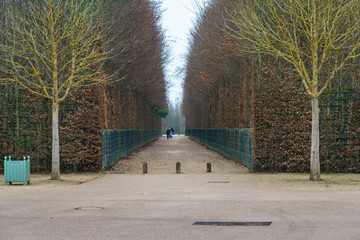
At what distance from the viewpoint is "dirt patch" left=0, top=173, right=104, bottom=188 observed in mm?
17625

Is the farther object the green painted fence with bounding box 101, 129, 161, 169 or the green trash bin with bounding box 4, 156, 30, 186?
the green painted fence with bounding box 101, 129, 161, 169

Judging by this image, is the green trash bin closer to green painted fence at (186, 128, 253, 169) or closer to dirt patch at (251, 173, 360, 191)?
dirt patch at (251, 173, 360, 191)

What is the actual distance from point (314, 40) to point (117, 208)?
9.66m

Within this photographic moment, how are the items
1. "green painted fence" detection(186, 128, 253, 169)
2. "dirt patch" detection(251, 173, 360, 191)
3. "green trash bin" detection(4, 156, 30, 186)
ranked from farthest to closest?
"green painted fence" detection(186, 128, 253, 169) → "green trash bin" detection(4, 156, 30, 186) → "dirt patch" detection(251, 173, 360, 191)

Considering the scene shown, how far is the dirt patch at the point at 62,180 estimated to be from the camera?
17.6 metres

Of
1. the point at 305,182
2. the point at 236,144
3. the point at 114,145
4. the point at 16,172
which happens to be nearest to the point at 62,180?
the point at 16,172

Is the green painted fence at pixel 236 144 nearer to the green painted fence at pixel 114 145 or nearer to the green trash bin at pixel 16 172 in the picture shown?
the green painted fence at pixel 114 145

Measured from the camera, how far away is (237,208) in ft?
39.5

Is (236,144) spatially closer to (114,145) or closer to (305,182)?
(114,145)

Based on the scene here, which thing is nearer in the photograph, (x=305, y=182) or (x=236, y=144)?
(x=305, y=182)

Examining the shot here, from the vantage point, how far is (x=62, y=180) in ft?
61.6

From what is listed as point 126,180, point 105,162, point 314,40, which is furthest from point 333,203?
point 105,162

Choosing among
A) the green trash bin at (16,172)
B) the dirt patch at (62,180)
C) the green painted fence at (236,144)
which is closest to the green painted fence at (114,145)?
the dirt patch at (62,180)

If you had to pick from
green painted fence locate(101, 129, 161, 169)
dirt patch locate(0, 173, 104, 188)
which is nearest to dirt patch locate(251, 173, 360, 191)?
dirt patch locate(0, 173, 104, 188)
